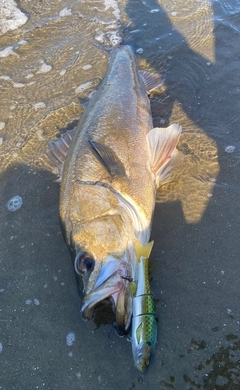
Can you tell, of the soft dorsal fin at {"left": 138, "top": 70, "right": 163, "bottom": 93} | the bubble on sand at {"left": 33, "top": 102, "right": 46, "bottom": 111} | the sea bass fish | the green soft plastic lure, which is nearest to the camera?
the green soft plastic lure

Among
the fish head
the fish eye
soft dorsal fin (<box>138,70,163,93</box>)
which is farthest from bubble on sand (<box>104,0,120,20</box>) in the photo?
the fish eye

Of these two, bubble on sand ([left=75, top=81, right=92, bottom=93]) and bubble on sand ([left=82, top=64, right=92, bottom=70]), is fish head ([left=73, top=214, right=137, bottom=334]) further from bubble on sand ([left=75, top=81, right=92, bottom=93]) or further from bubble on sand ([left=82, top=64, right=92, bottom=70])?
bubble on sand ([left=82, top=64, right=92, bottom=70])

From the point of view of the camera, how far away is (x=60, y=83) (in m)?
5.65

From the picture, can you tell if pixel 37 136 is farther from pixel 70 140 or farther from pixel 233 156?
pixel 233 156

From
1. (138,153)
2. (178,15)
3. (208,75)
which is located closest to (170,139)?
(138,153)

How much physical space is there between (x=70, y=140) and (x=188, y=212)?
1.61 meters

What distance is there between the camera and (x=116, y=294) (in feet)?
8.87

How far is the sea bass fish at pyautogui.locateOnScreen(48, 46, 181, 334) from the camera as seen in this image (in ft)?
9.25

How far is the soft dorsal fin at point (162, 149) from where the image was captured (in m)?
3.91

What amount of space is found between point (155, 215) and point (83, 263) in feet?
3.77

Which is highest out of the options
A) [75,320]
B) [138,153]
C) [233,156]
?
[138,153]

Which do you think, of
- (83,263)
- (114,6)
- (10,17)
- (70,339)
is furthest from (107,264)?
(10,17)

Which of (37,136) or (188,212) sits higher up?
(37,136)

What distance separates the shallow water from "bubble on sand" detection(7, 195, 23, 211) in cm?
2
